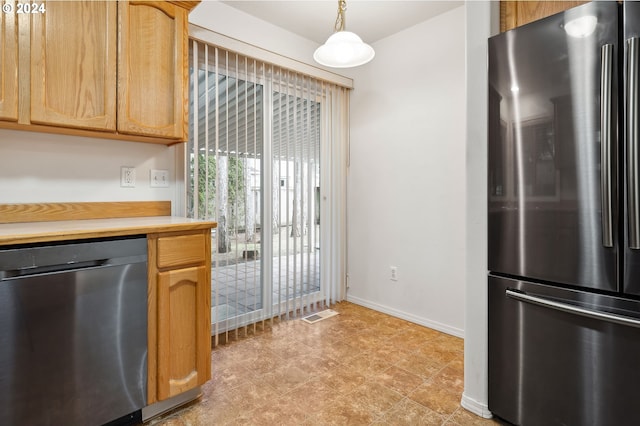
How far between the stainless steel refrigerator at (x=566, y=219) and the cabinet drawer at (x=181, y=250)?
4.92ft

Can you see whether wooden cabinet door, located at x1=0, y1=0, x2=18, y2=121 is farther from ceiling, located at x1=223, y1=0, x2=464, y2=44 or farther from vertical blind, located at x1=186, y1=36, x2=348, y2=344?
ceiling, located at x1=223, y1=0, x2=464, y2=44

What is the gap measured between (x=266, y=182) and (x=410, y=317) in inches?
70.1

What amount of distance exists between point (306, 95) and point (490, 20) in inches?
71.2

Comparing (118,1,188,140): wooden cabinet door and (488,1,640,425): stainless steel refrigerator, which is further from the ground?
(118,1,188,140): wooden cabinet door

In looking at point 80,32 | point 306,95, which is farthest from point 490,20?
point 80,32

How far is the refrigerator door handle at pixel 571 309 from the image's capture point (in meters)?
1.26

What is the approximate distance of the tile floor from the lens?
1.74 meters

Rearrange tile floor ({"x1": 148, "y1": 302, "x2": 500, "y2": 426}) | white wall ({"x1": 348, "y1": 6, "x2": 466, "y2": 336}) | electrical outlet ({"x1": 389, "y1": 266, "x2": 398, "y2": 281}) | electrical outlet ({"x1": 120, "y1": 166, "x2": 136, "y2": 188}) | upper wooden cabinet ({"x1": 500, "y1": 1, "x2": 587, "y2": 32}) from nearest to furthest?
1. upper wooden cabinet ({"x1": 500, "y1": 1, "x2": 587, "y2": 32})
2. tile floor ({"x1": 148, "y1": 302, "x2": 500, "y2": 426})
3. electrical outlet ({"x1": 120, "y1": 166, "x2": 136, "y2": 188})
4. white wall ({"x1": 348, "y1": 6, "x2": 466, "y2": 336})
5. electrical outlet ({"x1": 389, "y1": 266, "x2": 398, "y2": 281})

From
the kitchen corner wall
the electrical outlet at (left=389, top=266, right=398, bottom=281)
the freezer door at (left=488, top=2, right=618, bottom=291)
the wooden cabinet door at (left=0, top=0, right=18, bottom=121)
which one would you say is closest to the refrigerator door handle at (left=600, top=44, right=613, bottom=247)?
the freezer door at (left=488, top=2, right=618, bottom=291)

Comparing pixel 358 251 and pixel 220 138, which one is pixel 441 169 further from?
pixel 220 138

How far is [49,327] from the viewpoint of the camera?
1.38 m

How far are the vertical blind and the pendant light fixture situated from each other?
86 centimetres

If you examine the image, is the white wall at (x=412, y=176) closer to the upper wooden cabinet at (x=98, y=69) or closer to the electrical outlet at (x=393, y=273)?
the electrical outlet at (x=393, y=273)

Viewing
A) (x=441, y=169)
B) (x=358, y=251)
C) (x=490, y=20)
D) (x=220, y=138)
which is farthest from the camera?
(x=358, y=251)
